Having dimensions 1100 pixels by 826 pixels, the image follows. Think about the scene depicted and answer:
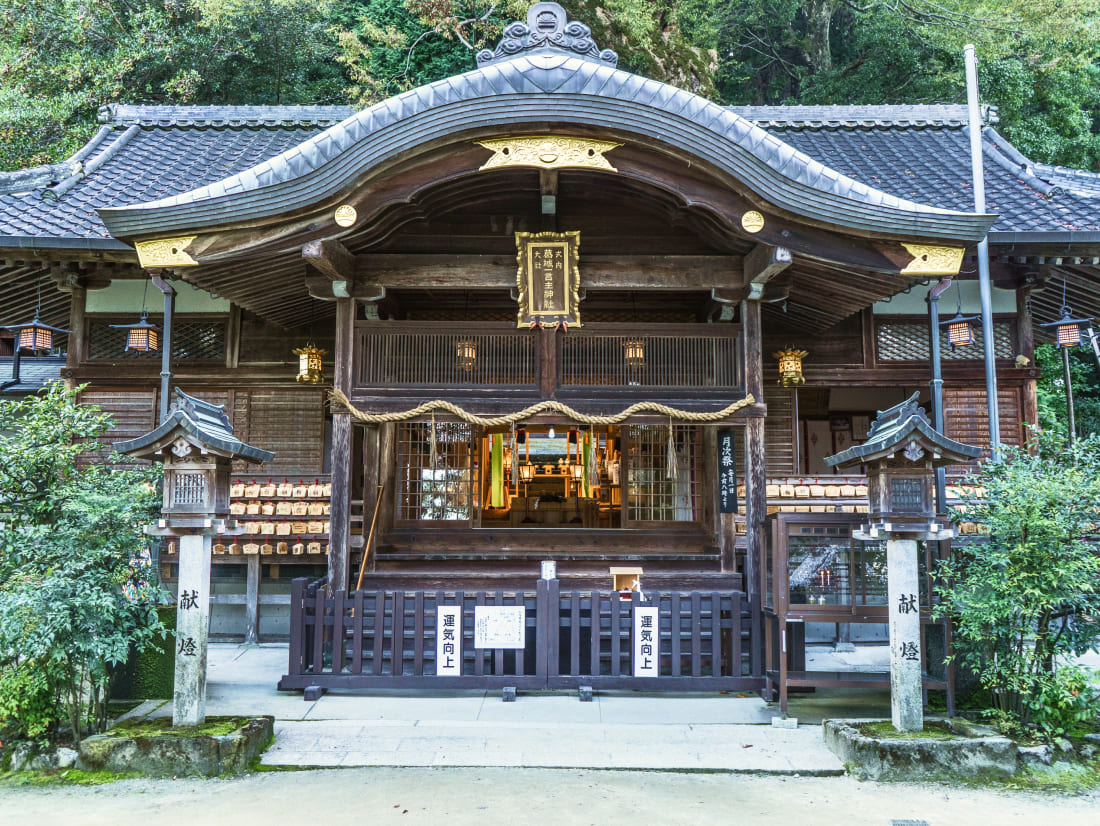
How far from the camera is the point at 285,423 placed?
11133 millimetres

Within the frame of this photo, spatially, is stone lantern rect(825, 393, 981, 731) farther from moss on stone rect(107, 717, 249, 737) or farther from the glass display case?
moss on stone rect(107, 717, 249, 737)

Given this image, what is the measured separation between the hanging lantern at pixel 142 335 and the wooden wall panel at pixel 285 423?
1.28 m

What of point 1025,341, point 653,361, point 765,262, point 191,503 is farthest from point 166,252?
point 1025,341

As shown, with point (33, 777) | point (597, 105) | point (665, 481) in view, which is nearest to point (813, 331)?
point (665, 481)

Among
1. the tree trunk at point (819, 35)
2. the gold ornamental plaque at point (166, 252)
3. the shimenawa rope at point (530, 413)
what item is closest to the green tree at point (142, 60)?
the gold ornamental plaque at point (166, 252)

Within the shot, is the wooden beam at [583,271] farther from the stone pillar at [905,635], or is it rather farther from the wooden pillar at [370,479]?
the stone pillar at [905,635]

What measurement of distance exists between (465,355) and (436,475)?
2.98 m

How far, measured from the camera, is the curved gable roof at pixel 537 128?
7.27 meters

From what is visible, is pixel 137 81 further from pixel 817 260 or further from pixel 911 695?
pixel 911 695

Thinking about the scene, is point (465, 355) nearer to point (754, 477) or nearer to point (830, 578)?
point (754, 477)

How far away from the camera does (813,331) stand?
35.5ft

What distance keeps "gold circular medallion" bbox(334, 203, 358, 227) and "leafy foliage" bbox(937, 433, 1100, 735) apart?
6.15 m

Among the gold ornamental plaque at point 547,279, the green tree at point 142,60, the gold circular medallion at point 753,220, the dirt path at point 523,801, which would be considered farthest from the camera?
the green tree at point 142,60

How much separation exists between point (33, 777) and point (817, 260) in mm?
7877
